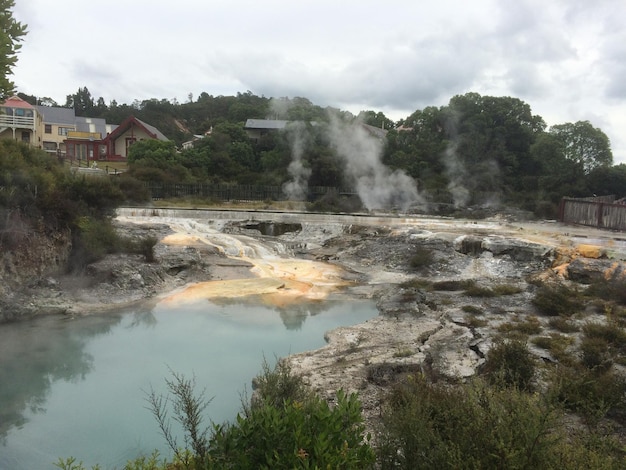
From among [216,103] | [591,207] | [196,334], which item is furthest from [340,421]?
[216,103]

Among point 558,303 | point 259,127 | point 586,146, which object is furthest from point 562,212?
point 259,127

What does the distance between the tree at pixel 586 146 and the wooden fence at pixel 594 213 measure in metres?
8.61

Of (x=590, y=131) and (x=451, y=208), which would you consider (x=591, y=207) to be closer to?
(x=451, y=208)

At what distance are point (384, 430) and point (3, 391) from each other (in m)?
6.68

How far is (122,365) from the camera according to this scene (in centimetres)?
919

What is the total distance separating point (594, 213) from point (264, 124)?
1137 inches

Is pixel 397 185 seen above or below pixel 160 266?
above

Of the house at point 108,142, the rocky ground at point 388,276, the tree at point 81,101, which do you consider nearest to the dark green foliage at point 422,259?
the rocky ground at point 388,276

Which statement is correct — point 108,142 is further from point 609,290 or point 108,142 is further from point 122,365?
point 609,290

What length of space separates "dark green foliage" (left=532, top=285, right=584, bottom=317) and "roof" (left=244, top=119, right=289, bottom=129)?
3261 cm

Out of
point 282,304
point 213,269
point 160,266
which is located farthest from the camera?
point 213,269

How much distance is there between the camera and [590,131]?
33406 millimetres

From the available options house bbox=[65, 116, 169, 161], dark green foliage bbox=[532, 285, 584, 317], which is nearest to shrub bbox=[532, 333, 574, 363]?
dark green foliage bbox=[532, 285, 584, 317]

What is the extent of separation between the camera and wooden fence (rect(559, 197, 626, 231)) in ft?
72.7
